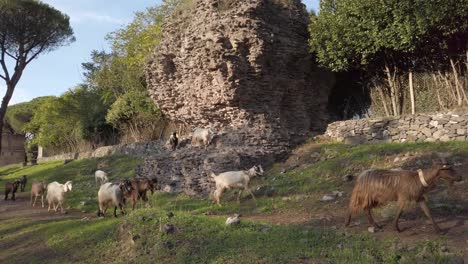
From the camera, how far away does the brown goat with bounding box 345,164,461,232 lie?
880 centimetres

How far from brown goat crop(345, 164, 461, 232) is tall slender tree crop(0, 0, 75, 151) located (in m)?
26.5

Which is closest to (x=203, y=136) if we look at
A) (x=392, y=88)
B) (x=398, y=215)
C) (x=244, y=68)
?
(x=244, y=68)

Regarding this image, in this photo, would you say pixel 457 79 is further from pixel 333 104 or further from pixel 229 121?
pixel 229 121

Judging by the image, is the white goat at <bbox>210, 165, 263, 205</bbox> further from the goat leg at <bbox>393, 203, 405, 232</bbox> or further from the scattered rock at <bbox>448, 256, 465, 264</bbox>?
the scattered rock at <bbox>448, 256, 465, 264</bbox>

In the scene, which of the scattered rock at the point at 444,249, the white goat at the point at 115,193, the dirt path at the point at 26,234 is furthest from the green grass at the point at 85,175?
the scattered rock at the point at 444,249

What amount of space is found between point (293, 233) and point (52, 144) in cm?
4077

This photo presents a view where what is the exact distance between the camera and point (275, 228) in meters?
9.63

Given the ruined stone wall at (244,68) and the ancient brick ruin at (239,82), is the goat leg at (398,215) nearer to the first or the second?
the ancient brick ruin at (239,82)

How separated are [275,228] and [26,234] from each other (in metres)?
7.74

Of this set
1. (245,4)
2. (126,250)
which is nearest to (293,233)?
(126,250)

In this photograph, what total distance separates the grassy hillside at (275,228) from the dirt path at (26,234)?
0.04m

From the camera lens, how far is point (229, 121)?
20.2 metres

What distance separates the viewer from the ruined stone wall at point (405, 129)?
52.7ft

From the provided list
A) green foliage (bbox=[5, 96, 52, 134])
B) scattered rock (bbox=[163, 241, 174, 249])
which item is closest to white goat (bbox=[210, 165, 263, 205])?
scattered rock (bbox=[163, 241, 174, 249])
